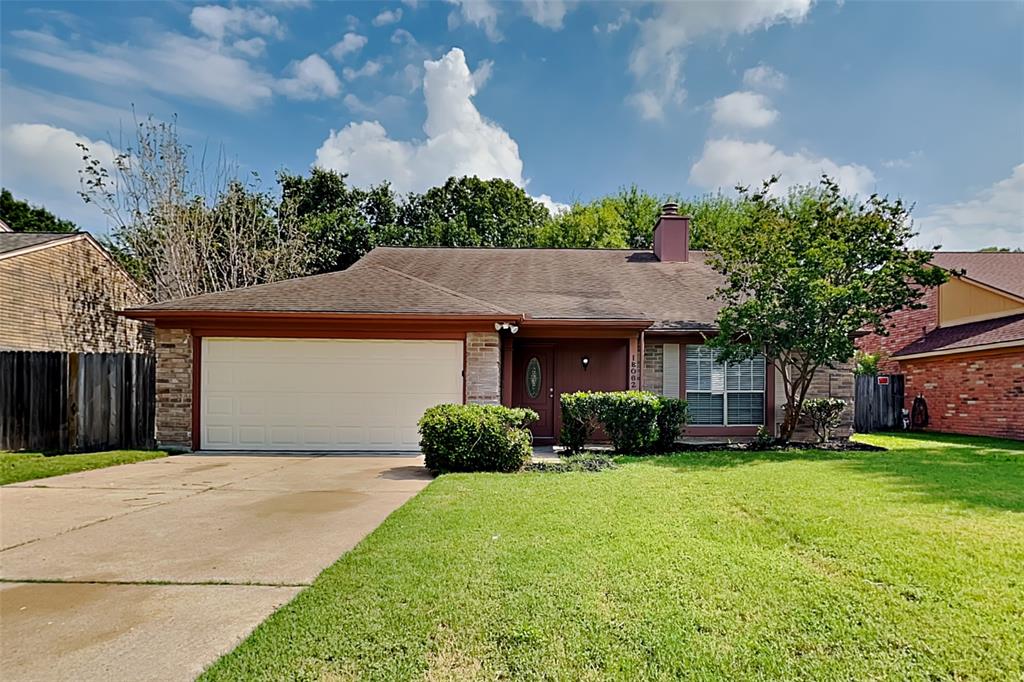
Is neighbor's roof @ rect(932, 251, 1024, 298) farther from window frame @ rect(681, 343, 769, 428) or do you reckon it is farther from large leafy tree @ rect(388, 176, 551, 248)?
large leafy tree @ rect(388, 176, 551, 248)

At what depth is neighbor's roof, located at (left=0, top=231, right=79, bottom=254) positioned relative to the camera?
15502 mm

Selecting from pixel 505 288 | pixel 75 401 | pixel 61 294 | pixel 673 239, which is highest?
pixel 673 239

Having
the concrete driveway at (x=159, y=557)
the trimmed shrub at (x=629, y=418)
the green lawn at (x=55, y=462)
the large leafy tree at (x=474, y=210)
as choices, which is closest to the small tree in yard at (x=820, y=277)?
the trimmed shrub at (x=629, y=418)

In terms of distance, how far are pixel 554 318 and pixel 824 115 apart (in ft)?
26.5

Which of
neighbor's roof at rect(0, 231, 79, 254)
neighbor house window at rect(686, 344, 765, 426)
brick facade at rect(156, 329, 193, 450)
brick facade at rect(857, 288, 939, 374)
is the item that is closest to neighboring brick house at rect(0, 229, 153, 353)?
neighbor's roof at rect(0, 231, 79, 254)

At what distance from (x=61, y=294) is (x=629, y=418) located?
16533 mm

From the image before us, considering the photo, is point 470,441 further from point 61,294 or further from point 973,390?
point 61,294

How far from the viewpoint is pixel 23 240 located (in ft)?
53.0

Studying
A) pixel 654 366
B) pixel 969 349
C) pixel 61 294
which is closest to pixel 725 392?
pixel 654 366

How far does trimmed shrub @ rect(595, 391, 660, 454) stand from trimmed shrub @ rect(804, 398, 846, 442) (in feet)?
12.4

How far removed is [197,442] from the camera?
10836 millimetres

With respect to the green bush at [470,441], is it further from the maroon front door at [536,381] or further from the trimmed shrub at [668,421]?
the maroon front door at [536,381]

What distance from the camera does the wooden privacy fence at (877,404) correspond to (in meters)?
16.3

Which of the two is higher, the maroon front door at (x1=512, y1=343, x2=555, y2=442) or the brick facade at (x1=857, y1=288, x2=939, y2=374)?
the brick facade at (x1=857, y1=288, x2=939, y2=374)
